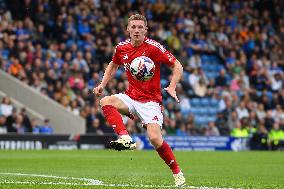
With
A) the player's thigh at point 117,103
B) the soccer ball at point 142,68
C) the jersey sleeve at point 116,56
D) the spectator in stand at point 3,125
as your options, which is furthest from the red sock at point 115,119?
the spectator in stand at point 3,125

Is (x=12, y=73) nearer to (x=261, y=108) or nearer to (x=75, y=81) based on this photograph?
(x=75, y=81)

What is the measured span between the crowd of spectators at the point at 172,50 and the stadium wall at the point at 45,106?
30cm

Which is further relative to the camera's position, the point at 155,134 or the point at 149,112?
the point at 149,112

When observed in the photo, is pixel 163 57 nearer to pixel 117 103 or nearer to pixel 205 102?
pixel 117 103

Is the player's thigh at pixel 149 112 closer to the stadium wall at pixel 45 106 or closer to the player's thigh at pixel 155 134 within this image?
the player's thigh at pixel 155 134

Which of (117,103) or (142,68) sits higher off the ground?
(142,68)

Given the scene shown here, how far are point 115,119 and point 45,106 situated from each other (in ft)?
54.6

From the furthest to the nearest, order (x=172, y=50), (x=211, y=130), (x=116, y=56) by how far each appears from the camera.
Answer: (x=172, y=50) < (x=211, y=130) < (x=116, y=56)

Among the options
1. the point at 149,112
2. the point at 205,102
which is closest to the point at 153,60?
the point at 149,112

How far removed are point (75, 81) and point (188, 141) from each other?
435cm

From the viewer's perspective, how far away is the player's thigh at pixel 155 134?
1091 centimetres

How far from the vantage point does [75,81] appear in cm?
2797

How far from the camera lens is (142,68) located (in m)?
11.1

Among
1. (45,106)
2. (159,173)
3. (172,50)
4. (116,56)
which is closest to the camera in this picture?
(116,56)
